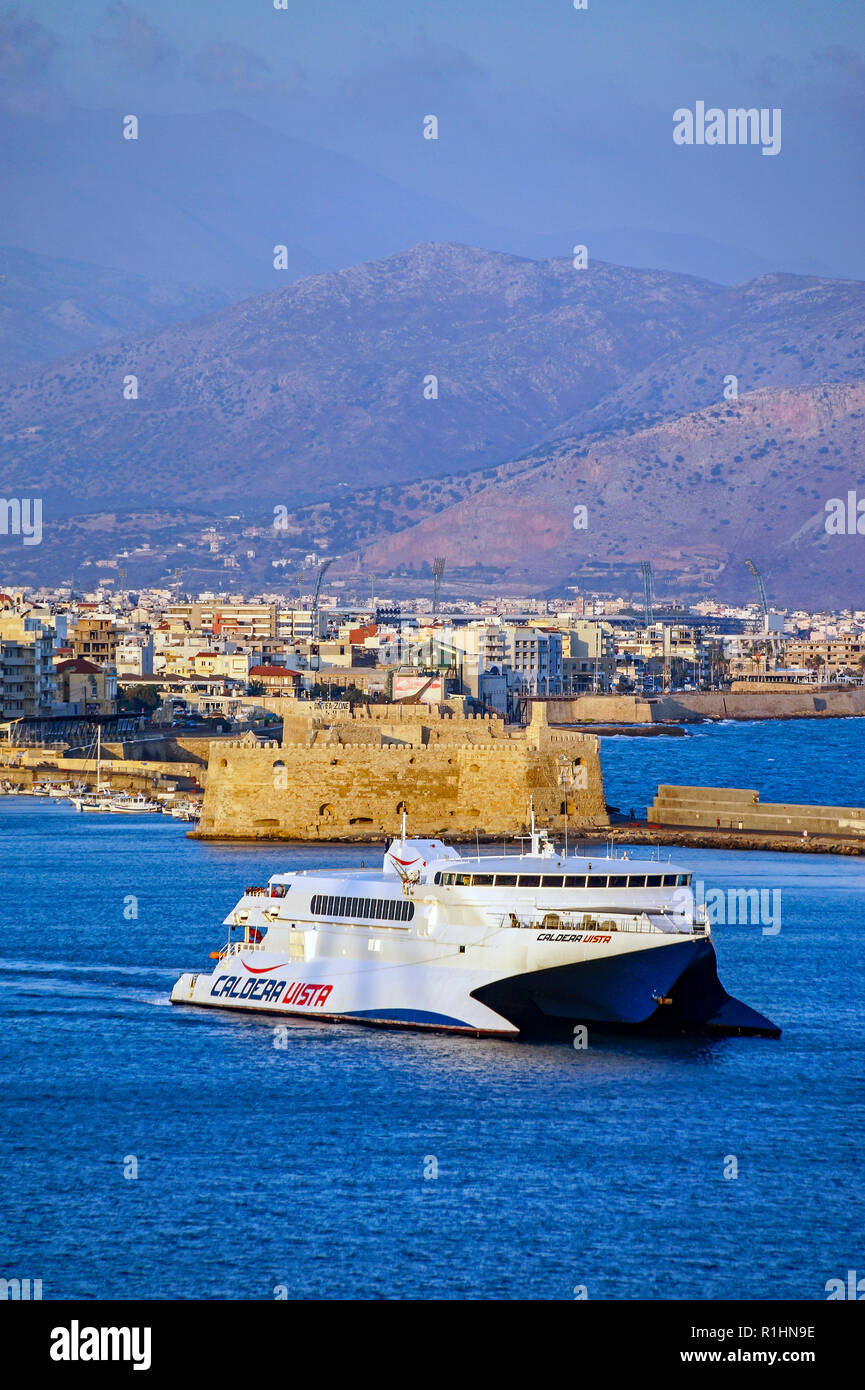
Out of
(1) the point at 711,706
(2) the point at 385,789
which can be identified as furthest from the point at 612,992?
(1) the point at 711,706

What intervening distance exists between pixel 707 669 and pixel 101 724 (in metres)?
107

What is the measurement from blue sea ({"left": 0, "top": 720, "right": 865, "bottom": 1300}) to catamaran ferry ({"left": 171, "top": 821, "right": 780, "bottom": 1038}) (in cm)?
47

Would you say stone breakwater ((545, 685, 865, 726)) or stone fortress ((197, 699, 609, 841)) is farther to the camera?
stone breakwater ((545, 685, 865, 726))

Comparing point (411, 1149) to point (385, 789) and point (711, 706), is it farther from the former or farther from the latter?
point (711, 706)

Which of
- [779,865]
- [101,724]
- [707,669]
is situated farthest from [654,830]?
[707,669]

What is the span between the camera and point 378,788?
Answer: 49.4m

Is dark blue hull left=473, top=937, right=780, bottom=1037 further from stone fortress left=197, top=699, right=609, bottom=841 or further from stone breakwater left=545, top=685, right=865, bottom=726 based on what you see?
stone breakwater left=545, top=685, right=865, bottom=726

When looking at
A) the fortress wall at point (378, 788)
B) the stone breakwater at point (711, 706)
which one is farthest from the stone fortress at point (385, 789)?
the stone breakwater at point (711, 706)

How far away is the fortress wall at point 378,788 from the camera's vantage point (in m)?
49.2

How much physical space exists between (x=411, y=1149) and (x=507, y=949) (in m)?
4.96

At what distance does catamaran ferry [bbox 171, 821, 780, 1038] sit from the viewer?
26.6m

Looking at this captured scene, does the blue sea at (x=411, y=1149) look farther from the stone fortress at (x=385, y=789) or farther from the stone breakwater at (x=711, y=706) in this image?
the stone breakwater at (x=711, y=706)

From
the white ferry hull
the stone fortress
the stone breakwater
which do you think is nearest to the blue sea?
the white ferry hull
